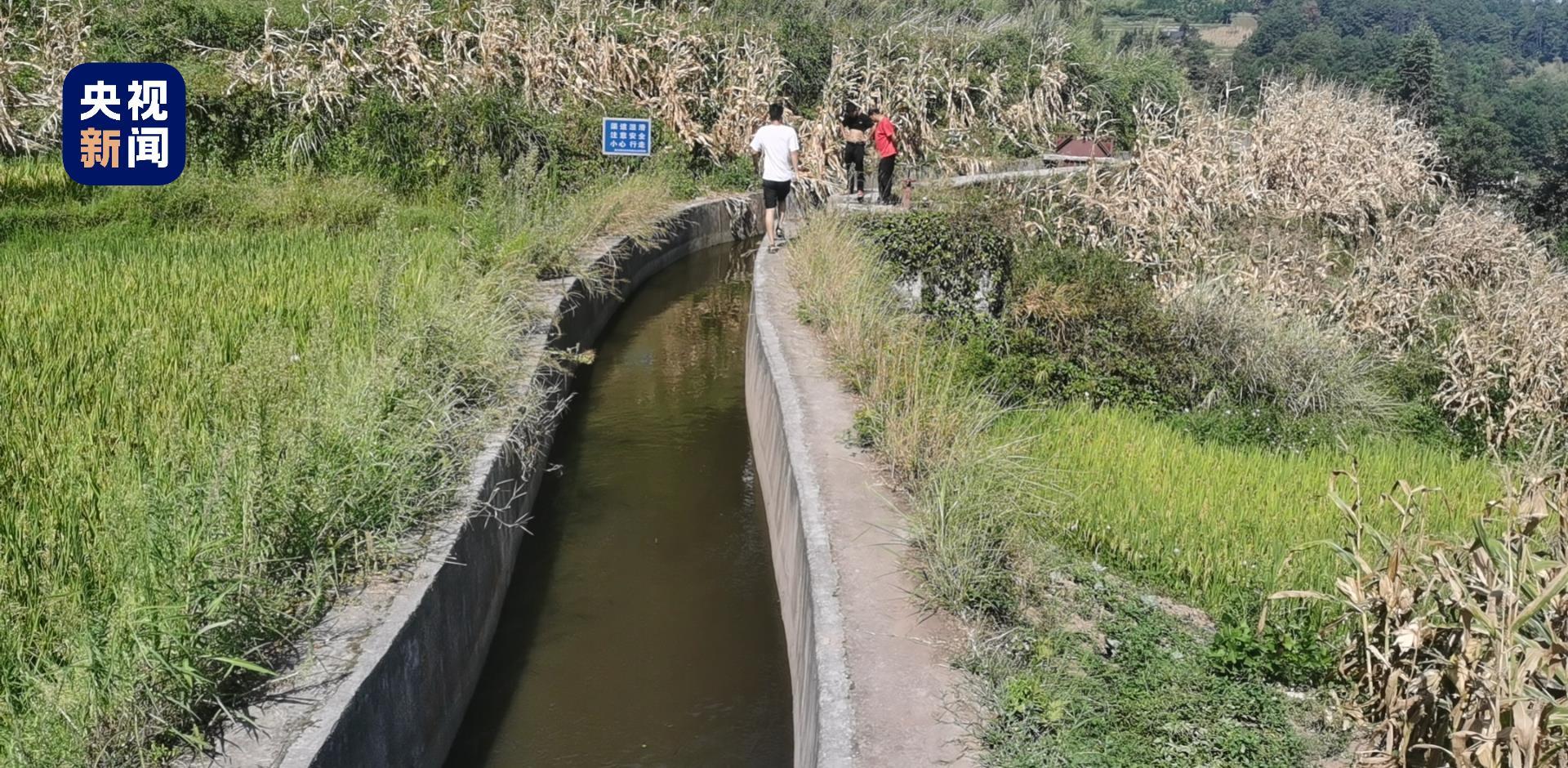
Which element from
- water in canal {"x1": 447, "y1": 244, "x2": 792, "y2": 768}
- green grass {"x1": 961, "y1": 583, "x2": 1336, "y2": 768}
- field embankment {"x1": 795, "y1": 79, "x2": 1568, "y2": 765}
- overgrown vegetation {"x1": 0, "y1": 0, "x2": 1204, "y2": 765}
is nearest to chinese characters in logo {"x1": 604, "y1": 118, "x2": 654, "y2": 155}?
overgrown vegetation {"x1": 0, "y1": 0, "x2": 1204, "y2": 765}

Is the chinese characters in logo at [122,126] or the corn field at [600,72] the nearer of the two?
the chinese characters in logo at [122,126]

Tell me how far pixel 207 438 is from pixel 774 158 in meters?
9.40

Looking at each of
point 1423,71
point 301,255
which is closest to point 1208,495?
point 301,255

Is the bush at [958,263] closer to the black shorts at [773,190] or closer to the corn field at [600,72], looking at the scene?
the black shorts at [773,190]

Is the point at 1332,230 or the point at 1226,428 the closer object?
the point at 1226,428

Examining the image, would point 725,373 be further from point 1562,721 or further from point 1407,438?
point 1562,721

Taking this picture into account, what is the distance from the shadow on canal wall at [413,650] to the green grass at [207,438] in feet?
0.44

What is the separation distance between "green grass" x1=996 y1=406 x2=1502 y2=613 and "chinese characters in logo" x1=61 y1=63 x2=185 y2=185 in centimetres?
1093

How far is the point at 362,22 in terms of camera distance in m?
19.9

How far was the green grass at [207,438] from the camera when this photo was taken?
14.9 feet

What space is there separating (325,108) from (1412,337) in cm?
1280

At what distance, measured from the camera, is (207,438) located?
616 cm

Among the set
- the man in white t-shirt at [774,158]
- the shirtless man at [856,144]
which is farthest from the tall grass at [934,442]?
the shirtless man at [856,144]

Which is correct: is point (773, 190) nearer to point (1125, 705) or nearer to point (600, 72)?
point (600, 72)
